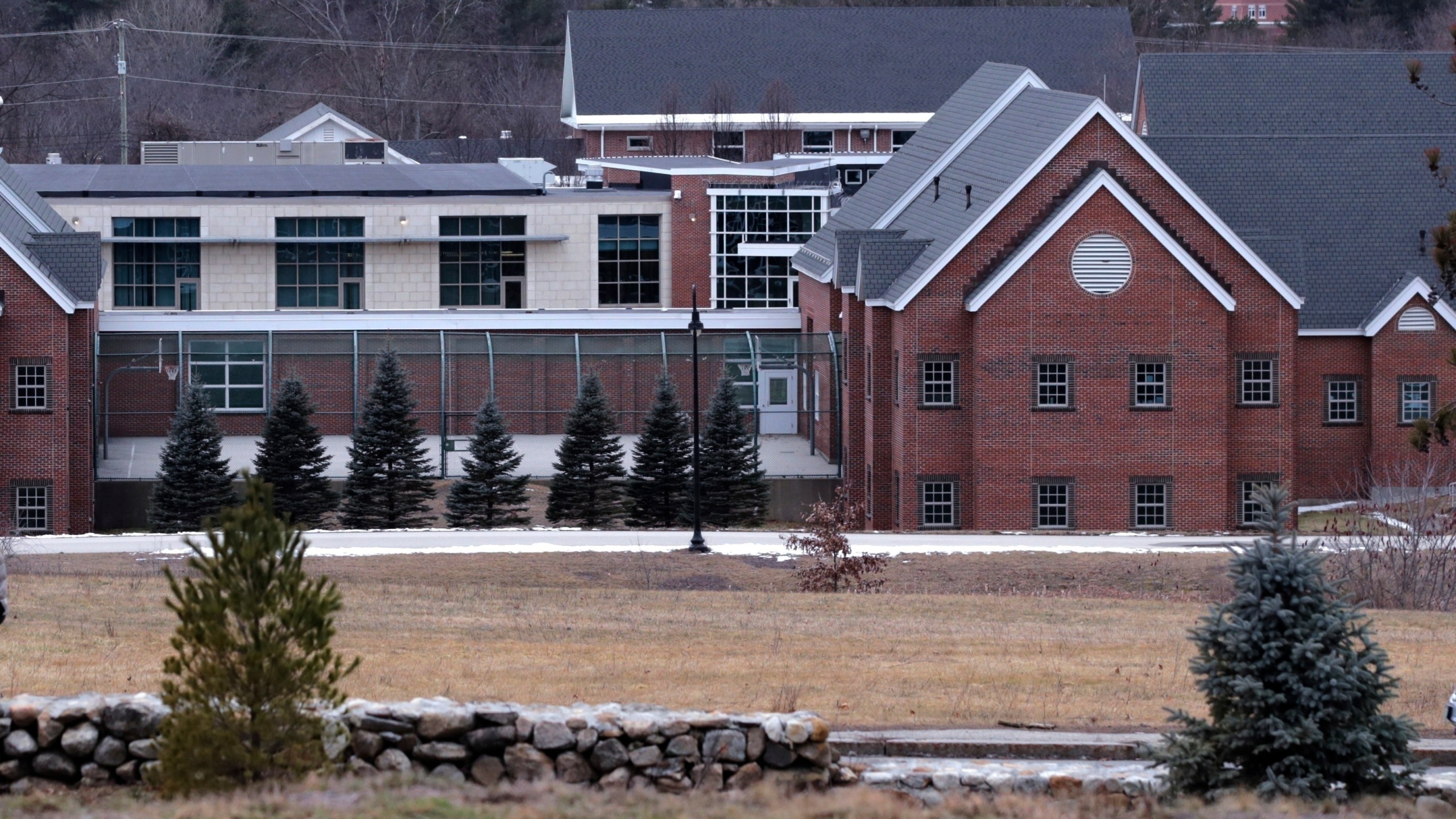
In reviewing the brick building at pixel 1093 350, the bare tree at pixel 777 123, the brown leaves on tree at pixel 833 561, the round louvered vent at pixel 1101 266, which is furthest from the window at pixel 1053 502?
the bare tree at pixel 777 123

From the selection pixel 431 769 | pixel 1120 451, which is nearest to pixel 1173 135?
pixel 1120 451

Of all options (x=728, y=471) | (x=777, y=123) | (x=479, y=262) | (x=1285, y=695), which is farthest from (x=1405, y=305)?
(x=777, y=123)

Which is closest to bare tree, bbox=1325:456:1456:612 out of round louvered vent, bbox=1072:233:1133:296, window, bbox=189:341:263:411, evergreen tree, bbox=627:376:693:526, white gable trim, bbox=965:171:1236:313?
white gable trim, bbox=965:171:1236:313

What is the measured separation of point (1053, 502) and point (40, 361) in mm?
24903

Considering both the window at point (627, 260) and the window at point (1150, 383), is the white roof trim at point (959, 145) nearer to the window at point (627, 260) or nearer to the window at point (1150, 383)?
the window at point (1150, 383)

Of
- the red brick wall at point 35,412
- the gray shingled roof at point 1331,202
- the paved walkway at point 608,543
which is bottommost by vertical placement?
the paved walkway at point 608,543

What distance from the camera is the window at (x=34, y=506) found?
4703 centimetres

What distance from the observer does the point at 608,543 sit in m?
35.3

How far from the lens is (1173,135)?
176 feet

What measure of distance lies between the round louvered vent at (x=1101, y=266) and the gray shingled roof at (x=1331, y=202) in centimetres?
510

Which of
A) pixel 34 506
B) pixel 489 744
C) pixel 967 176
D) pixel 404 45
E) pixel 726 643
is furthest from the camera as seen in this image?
pixel 404 45

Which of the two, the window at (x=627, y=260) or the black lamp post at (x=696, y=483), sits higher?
the window at (x=627, y=260)

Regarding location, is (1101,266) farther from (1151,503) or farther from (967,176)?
(967,176)

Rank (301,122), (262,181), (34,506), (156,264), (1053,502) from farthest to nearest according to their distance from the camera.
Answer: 1. (301,122)
2. (262,181)
3. (156,264)
4. (34,506)
5. (1053,502)
